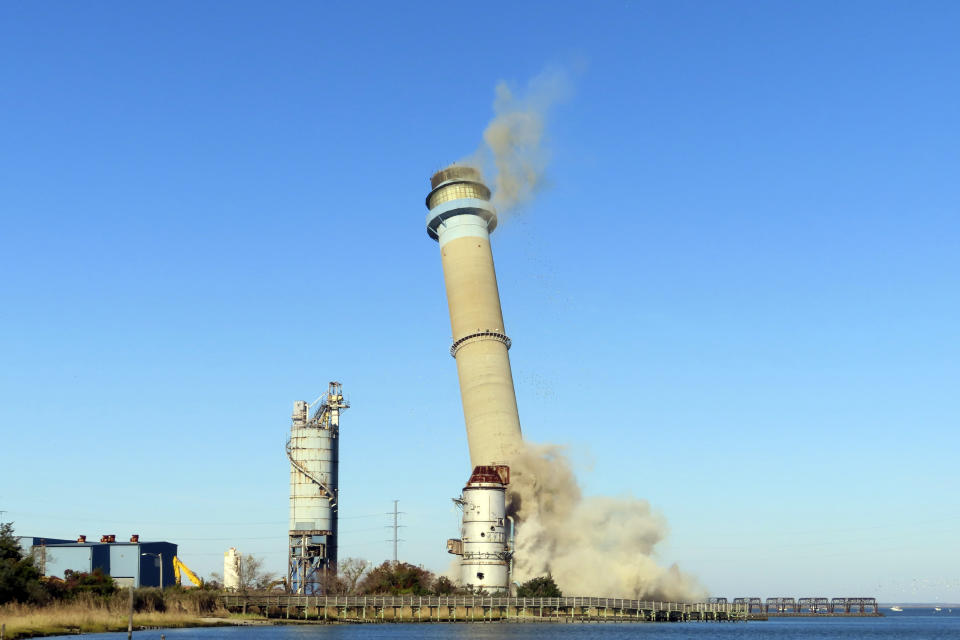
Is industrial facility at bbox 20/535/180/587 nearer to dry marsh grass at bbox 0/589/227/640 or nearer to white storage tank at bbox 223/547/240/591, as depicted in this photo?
white storage tank at bbox 223/547/240/591

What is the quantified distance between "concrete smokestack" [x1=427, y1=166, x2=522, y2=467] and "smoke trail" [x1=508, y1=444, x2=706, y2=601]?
4243mm

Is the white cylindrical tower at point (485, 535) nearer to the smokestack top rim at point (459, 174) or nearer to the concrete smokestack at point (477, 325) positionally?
the concrete smokestack at point (477, 325)

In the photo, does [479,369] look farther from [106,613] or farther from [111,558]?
[111,558]

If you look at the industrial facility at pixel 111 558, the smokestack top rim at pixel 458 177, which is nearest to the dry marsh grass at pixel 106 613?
the industrial facility at pixel 111 558

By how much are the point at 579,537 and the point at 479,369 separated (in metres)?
22.7

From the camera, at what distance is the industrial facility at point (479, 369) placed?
4417 inches

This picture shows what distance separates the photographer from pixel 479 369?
119312mm

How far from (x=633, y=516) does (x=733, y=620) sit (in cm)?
2693

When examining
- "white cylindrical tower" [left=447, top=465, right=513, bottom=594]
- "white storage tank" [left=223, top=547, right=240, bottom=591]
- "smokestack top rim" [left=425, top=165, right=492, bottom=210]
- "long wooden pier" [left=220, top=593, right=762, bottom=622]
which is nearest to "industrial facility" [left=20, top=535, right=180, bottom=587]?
"white storage tank" [left=223, top=547, right=240, bottom=591]

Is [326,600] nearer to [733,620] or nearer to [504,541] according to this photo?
[504,541]

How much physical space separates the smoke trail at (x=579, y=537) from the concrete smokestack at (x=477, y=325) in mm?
4243

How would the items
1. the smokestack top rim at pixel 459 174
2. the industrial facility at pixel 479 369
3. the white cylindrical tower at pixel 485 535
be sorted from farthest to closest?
the smokestack top rim at pixel 459 174 < the industrial facility at pixel 479 369 < the white cylindrical tower at pixel 485 535

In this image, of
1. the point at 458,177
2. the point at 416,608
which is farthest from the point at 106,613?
the point at 458,177

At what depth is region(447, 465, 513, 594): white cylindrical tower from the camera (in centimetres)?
11088
